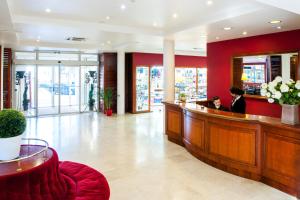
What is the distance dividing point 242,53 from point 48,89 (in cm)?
886

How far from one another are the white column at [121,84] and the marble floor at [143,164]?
9.13 feet

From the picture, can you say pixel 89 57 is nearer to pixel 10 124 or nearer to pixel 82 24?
pixel 82 24

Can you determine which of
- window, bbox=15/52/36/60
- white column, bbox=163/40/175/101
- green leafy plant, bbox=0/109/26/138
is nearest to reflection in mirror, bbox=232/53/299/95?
white column, bbox=163/40/175/101

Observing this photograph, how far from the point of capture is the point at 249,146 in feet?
14.5

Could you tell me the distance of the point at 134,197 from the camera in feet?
12.5

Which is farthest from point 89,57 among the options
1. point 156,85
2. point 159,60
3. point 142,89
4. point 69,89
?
point 156,85

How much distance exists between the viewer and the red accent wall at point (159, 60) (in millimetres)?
12492

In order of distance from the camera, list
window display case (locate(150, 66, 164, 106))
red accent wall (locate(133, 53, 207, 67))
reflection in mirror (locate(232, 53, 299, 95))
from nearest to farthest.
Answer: reflection in mirror (locate(232, 53, 299, 95)), red accent wall (locate(133, 53, 207, 67)), window display case (locate(150, 66, 164, 106))

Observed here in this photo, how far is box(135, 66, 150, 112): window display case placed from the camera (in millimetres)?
12703

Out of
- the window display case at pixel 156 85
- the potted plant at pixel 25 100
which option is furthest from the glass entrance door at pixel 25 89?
the window display case at pixel 156 85

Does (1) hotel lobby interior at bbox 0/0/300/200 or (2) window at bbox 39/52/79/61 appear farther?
(2) window at bbox 39/52/79/61

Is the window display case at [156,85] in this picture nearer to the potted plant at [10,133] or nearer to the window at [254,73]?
the window at [254,73]

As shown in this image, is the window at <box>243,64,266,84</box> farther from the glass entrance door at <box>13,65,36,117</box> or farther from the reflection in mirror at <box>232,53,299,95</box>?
the glass entrance door at <box>13,65,36,117</box>

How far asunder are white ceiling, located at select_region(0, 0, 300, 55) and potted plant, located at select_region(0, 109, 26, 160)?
8.33 feet
